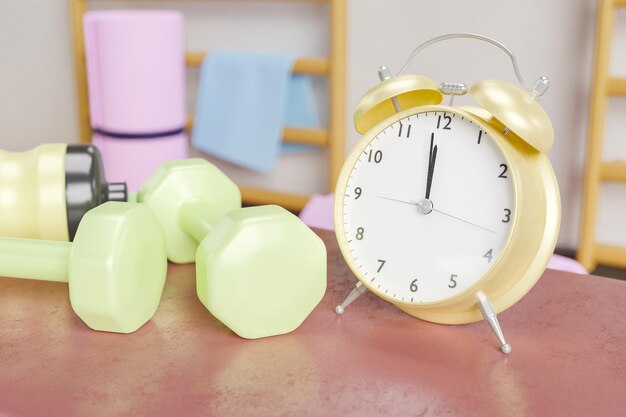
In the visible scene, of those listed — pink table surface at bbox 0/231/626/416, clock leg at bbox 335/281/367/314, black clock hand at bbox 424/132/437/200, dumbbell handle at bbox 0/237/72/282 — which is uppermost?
black clock hand at bbox 424/132/437/200

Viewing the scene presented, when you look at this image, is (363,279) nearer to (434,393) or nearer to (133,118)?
(434,393)

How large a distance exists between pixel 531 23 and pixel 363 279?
3.15 feet

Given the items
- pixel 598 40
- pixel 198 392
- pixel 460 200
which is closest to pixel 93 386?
pixel 198 392

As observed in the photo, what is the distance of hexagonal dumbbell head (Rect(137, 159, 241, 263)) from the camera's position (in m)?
0.70

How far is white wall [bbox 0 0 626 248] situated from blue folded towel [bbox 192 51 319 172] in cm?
10

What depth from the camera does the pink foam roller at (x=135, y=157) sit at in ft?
5.18

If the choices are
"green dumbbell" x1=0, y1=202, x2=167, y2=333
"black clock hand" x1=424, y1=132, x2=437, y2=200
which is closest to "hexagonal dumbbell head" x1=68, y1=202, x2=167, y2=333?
"green dumbbell" x1=0, y1=202, x2=167, y2=333

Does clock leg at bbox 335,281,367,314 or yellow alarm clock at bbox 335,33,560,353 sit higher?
yellow alarm clock at bbox 335,33,560,353

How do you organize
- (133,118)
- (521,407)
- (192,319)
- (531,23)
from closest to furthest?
(521,407)
(192,319)
(531,23)
(133,118)

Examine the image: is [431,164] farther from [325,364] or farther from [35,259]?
[35,259]

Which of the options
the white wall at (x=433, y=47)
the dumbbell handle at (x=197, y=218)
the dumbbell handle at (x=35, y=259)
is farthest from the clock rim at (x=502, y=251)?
the white wall at (x=433, y=47)

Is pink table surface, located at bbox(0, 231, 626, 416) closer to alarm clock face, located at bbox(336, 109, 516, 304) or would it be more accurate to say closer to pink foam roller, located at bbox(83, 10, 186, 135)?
alarm clock face, located at bbox(336, 109, 516, 304)

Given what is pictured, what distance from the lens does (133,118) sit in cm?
157

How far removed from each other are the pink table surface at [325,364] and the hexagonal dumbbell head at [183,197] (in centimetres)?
8
